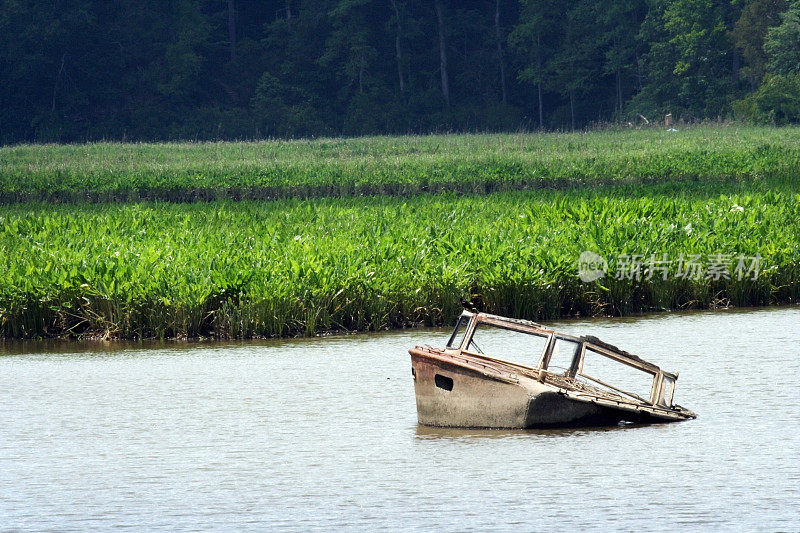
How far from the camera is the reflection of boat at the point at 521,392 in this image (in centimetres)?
1122

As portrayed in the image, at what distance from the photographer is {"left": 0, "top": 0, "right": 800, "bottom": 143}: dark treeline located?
79.8m

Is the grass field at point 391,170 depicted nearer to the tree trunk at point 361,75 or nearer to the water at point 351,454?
the water at point 351,454

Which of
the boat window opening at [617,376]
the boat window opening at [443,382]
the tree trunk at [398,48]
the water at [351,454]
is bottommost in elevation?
the water at [351,454]

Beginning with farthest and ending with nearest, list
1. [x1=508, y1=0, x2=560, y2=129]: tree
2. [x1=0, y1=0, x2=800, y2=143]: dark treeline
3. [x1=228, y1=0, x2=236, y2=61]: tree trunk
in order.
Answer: [x1=228, y1=0, x2=236, y2=61]: tree trunk
[x1=508, y1=0, x2=560, y2=129]: tree
[x1=0, y1=0, x2=800, y2=143]: dark treeline

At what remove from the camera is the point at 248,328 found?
1741cm

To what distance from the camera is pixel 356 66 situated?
→ 284 feet

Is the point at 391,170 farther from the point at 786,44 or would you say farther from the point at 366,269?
the point at 786,44

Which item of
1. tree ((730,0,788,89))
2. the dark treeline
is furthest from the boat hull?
the dark treeline

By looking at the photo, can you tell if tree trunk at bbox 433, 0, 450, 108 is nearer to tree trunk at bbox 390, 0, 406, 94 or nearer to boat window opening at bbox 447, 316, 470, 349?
tree trunk at bbox 390, 0, 406, 94

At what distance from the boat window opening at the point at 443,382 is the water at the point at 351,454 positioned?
18.3 inches

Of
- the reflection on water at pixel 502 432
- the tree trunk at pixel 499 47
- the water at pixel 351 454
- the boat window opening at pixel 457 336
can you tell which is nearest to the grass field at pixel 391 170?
the boat window opening at pixel 457 336

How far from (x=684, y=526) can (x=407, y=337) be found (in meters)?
8.81

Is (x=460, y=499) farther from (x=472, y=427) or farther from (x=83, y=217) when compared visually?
(x=83, y=217)

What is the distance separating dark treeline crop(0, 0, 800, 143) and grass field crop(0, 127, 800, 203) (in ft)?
93.8
